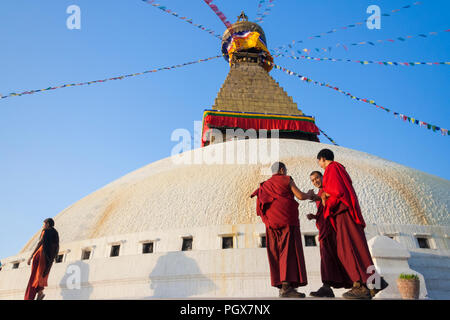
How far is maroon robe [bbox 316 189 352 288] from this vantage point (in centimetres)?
373

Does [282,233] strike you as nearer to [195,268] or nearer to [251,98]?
[195,268]

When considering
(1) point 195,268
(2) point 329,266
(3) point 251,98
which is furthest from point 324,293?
(3) point 251,98

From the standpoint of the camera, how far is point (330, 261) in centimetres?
380

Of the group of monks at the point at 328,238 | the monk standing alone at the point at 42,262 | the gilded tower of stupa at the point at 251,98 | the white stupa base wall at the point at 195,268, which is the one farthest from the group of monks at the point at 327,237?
the gilded tower of stupa at the point at 251,98

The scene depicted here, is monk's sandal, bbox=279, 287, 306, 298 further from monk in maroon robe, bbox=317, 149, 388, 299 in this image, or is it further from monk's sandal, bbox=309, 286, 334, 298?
monk in maroon robe, bbox=317, 149, 388, 299

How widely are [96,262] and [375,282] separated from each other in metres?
5.05

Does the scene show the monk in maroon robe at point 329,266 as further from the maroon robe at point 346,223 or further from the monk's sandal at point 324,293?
the maroon robe at point 346,223

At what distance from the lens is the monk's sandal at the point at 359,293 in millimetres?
3361

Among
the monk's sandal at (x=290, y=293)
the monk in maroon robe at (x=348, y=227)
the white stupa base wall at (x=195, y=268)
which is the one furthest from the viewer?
the white stupa base wall at (x=195, y=268)

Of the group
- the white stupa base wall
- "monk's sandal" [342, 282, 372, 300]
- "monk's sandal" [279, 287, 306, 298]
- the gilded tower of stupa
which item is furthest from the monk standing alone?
the gilded tower of stupa

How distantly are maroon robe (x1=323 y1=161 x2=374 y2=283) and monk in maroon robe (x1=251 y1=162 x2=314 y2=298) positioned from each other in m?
0.24

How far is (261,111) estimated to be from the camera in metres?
18.3

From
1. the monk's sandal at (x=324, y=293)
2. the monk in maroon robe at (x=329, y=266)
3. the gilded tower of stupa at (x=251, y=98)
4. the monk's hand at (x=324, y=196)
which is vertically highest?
the gilded tower of stupa at (x=251, y=98)

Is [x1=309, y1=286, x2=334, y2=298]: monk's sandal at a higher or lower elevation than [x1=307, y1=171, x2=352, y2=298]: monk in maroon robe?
lower
